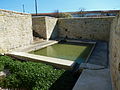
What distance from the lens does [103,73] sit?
112 inches

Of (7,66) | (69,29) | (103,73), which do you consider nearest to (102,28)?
(69,29)

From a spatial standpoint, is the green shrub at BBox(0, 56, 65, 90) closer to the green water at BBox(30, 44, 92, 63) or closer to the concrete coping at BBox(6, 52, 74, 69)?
the concrete coping at BBox(6, 52, 74, 69)

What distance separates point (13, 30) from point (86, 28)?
6.23 m

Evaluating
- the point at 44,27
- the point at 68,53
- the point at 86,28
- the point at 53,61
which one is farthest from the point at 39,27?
the point at 53,61

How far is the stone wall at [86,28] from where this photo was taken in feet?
27.8

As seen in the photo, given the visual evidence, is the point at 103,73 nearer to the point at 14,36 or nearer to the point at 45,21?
the point at 14,36

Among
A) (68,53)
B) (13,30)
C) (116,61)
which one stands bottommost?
(68,53)

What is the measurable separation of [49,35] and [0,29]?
4.60 metres

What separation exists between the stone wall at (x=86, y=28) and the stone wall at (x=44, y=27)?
130 centimetres

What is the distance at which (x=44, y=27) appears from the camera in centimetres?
869

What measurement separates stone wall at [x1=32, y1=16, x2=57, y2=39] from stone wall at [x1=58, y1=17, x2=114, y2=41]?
1.30 metres

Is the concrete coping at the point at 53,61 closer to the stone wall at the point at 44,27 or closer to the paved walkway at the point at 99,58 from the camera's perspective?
the paved walkway at the point at 99,58

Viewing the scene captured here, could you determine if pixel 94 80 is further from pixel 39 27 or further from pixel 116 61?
pixel 39 27

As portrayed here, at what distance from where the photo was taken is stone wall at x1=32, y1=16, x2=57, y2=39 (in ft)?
28.5
